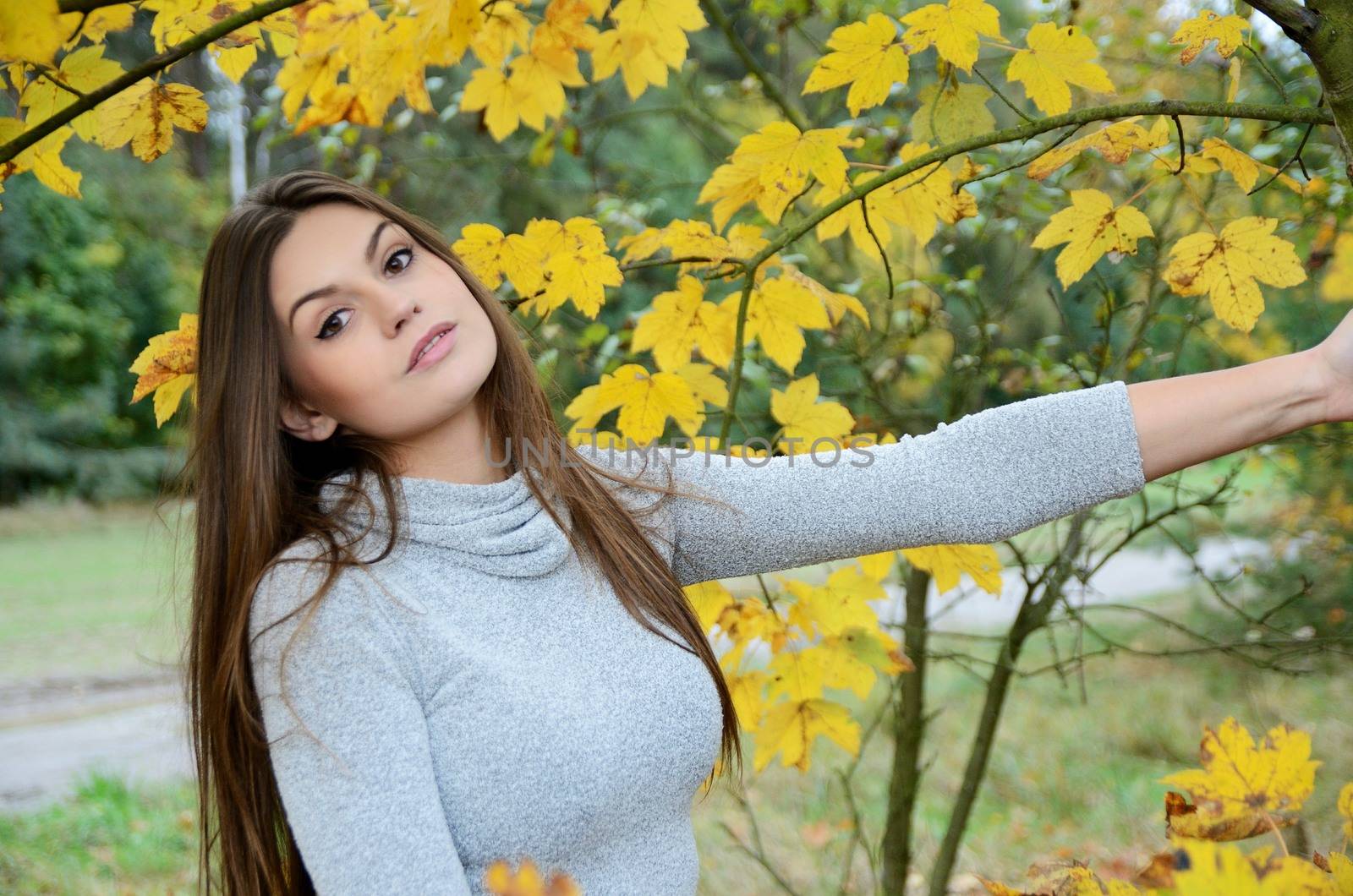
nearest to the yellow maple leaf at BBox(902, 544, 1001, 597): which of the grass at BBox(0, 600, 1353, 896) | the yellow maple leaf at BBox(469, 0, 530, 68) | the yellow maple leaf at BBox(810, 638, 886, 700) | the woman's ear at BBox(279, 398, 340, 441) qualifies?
the yellow maple leaf at BBox(810, 638, 886, 700)

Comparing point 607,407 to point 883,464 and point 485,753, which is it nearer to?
point 883,464

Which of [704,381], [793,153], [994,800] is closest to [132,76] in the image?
[793,153]

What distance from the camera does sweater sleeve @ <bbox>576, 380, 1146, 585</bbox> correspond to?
1.16 metres

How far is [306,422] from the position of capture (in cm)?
133

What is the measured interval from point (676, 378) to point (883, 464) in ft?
1.17

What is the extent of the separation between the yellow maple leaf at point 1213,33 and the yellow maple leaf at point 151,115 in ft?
3.67

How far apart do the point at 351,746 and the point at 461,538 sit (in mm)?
287

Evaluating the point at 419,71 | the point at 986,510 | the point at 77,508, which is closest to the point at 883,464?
the point at 986,510

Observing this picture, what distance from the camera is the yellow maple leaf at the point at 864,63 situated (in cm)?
129

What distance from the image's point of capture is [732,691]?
1737 millimetres

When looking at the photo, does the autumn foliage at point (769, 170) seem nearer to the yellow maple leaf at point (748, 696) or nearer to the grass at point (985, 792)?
the yellow maple leaf at point (748, 696)

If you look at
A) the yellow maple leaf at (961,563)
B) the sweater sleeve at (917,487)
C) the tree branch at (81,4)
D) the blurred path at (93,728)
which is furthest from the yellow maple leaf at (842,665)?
the blurred path at (93,728)

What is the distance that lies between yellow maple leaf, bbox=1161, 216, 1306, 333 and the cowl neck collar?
2.62 ft

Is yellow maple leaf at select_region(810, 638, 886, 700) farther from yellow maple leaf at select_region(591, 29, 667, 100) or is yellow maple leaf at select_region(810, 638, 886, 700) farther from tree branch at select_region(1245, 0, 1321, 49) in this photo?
tree branch at select_region(1245, 0, 1321, 49)
